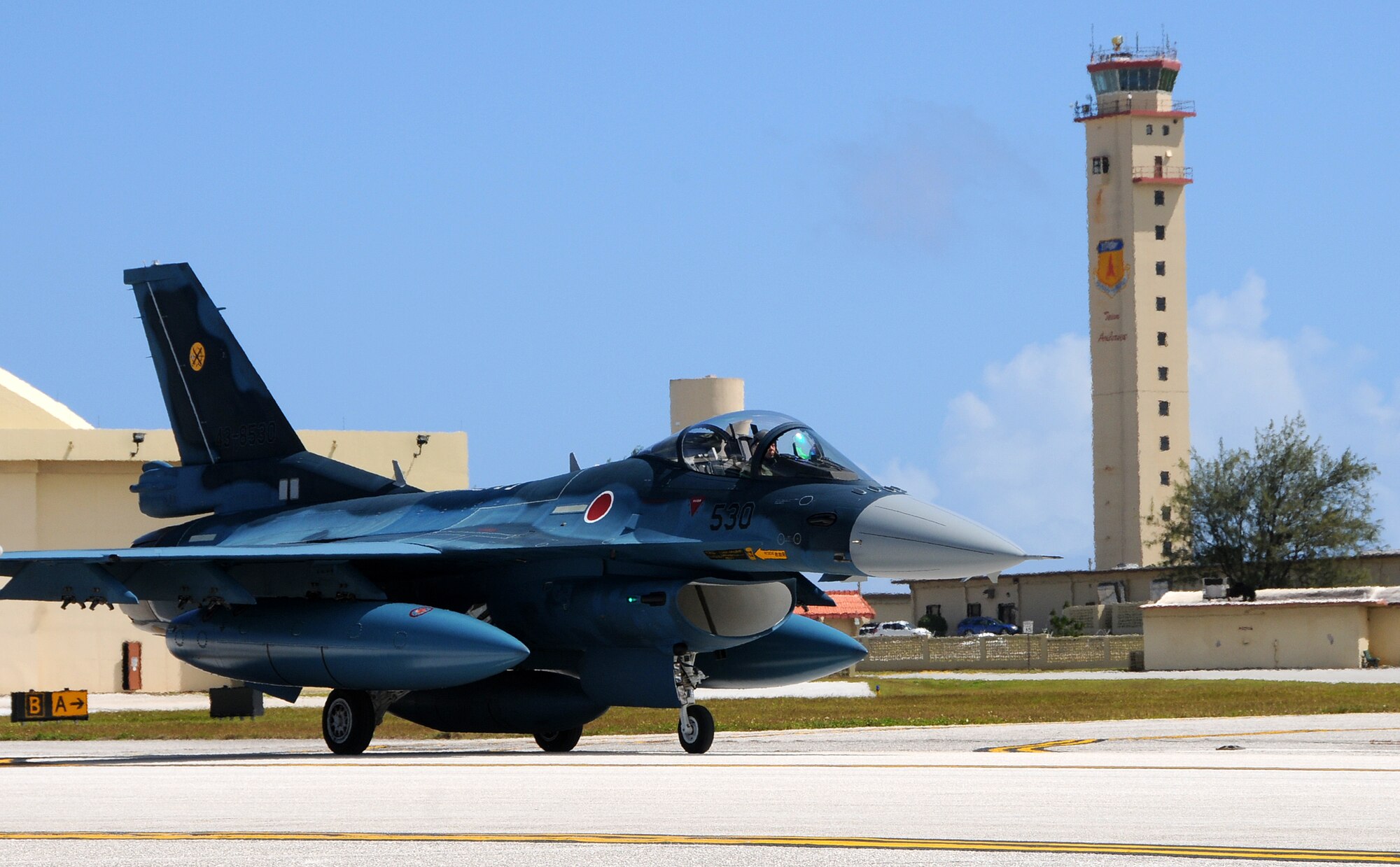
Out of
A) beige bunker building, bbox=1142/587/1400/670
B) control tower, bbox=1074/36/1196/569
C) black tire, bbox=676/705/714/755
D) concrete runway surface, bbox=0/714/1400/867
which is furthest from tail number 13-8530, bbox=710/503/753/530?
control tower, bbox=1074/36/1196/569

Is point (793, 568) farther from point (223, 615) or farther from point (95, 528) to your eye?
point (95, 528)

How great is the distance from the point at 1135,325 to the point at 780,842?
3871 inches

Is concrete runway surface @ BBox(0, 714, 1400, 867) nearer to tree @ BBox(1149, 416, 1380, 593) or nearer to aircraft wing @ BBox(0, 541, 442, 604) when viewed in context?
aircraft wing @ BBox(0, 541, 442, 604)

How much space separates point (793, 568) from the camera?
16.7 metres

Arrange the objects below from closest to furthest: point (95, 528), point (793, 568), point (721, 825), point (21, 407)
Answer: point (721, 825), point (793, 568), point (95, 528), point (21, 407)

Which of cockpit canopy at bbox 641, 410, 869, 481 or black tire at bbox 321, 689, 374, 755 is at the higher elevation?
cockpit canopy at bbox 641, 410, 869, 481

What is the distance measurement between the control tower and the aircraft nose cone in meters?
90.1

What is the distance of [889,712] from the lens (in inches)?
1063

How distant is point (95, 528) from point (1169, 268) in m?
79.4

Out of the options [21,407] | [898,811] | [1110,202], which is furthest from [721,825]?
[1110,202]

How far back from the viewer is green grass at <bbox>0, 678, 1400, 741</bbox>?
23.4 m

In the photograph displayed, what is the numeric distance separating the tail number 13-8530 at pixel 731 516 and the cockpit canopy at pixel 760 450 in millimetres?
349

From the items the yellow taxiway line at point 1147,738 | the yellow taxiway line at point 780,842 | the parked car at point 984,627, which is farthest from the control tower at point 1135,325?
the yellow taxiway line at point 780,842

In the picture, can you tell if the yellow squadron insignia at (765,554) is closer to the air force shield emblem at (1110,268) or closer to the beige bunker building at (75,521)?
the beige bunker building at (75,521)
